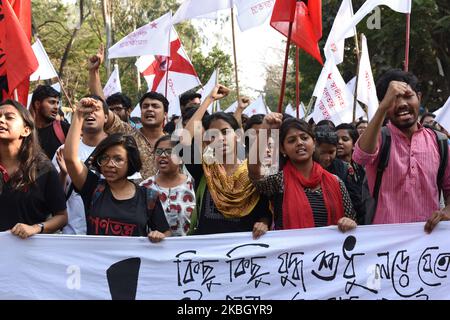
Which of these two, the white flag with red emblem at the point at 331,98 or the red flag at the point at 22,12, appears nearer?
the red flag at the point at 22,12

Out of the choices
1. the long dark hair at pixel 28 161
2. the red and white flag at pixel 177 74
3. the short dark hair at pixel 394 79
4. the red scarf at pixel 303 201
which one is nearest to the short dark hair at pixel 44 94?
the long dark hair at pixel 28 161

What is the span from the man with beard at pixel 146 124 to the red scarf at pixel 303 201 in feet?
5.04

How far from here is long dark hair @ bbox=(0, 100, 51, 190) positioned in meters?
4.16

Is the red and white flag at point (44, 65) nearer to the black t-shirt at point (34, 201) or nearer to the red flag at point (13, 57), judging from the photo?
the red flag at point (13, 57)

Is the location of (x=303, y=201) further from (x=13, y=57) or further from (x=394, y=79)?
(x=13, y=57)

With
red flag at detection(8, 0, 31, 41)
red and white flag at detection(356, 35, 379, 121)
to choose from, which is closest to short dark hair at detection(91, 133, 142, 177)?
red flag at detection(8, 0, 31, 41)

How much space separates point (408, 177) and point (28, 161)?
205 centimetres

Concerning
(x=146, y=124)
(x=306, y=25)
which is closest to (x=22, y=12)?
(x=146, y=124)

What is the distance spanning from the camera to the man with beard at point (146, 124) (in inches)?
222

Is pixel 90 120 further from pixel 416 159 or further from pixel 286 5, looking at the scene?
pixel 416 159

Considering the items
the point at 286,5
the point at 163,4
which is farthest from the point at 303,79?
the point at 286,5

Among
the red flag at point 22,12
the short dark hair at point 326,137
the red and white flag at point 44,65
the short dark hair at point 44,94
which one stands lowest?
the short dark hair at point 326,137

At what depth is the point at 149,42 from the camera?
9109 millimetres
